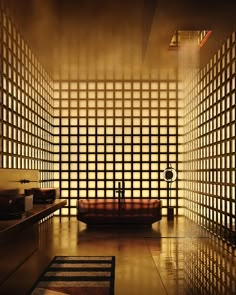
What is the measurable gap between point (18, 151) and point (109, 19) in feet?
8.44

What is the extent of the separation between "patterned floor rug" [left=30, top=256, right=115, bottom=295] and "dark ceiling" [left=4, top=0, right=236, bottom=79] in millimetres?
3462

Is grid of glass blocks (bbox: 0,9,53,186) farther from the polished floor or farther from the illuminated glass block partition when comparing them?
the polished floor

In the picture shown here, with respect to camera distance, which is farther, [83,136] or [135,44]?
[83,136]

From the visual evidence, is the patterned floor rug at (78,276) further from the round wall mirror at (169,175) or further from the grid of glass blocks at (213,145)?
the round wall mirror at (169,175)

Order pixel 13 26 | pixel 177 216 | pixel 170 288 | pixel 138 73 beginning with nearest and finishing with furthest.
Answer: pixel 170 288 → pixel 13 26 → pixel 138 73 → pixel 177 216

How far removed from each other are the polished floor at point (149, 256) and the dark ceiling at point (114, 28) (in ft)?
11.1

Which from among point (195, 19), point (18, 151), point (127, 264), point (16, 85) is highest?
point (195, 19)

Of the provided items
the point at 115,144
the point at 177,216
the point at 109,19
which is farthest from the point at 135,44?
the point at 177,216

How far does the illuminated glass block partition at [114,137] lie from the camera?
1084 cm

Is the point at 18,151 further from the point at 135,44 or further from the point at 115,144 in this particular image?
the point at 115,144

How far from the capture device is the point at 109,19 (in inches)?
256

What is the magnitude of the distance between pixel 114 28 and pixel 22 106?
6.76 feet

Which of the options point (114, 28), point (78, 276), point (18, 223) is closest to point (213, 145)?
point (114, 28)

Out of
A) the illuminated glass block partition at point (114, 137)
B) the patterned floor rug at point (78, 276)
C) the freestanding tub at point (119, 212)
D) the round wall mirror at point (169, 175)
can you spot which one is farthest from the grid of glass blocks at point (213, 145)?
the patterned floor rug at point (78, 276)
